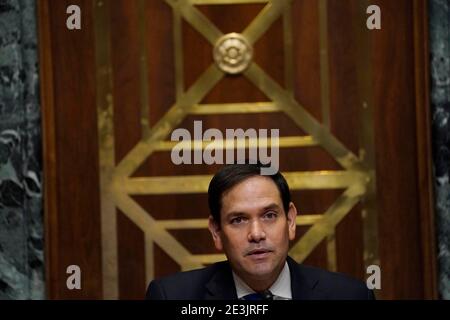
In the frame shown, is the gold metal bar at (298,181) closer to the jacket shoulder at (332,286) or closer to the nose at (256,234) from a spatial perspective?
the jacket shoulder at (332,286)

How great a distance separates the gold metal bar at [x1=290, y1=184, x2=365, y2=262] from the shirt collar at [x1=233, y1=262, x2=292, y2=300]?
1606 mm

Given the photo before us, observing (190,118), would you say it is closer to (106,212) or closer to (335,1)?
(106,212)

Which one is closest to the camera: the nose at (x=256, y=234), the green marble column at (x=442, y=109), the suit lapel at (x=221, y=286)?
the nose at (x=256, y=234)

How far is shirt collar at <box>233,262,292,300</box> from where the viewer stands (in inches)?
85.7

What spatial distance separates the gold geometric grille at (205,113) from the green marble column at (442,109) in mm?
303

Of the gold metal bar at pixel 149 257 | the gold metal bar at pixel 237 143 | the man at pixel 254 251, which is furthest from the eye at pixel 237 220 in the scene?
the gold metal bar at pixel 149 257

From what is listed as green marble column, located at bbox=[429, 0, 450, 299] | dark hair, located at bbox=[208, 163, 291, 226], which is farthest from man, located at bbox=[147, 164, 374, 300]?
green marble column, located at bbox=[429, 0, 450, 299]

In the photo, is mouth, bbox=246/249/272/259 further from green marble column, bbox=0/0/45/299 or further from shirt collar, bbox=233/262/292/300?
green marble column, bbox=0/0/45/299

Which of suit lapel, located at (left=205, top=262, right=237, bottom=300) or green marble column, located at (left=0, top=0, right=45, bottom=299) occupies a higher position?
green marble column, located at (left=0, top=0, right=45, bottom=299)

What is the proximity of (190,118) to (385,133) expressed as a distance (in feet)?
2.82

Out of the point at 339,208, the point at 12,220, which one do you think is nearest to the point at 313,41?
the point at 339,208

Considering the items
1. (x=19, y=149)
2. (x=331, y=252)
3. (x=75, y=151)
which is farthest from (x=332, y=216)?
(x=19, y=149)

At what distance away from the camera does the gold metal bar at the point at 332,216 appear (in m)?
3.80

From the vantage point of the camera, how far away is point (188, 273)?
92.1 inches
